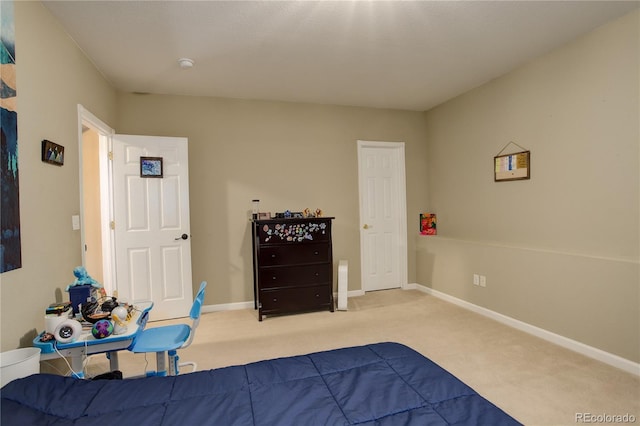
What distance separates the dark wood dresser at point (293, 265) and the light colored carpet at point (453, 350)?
6.9 inches

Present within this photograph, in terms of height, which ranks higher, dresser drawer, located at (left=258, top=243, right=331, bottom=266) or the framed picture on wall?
the framed picture on wall

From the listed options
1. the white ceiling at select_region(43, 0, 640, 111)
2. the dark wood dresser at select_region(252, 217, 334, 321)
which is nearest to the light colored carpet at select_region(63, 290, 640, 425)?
the dark wood dresser at select_region(252, 217, 334, 321)

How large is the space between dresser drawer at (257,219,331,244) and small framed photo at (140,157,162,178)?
1302mm

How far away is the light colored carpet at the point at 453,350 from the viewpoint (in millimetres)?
2113

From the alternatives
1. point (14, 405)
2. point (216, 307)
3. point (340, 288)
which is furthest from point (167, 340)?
point (340, 288)

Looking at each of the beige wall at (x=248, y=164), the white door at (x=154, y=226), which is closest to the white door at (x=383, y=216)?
the beige wall at (x=248, y=164)

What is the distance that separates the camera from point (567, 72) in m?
2.91

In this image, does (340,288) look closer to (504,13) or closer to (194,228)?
(194,228)

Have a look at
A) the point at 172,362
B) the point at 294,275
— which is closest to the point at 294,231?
the point at 294,275

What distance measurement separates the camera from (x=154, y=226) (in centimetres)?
371

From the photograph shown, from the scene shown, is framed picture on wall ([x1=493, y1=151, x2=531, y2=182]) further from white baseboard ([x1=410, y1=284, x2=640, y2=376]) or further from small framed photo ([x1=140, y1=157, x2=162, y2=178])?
small framed photo ([x1=140, y1=157, x2=162, y2=178])

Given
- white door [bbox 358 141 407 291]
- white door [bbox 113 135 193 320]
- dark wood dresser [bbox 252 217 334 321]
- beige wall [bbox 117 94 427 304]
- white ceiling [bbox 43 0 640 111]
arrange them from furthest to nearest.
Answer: white door [bbox 358 141 407 291] → beige wall [bbox 117 94 427 304] → dark wood dresser [bbox 252 217 334 321] → white door [bbox 113 135 193 320] → white ceiling [bbox 43 0 640 111]

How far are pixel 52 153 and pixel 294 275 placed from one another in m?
2.49

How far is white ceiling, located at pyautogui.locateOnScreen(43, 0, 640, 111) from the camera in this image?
2.32 m
